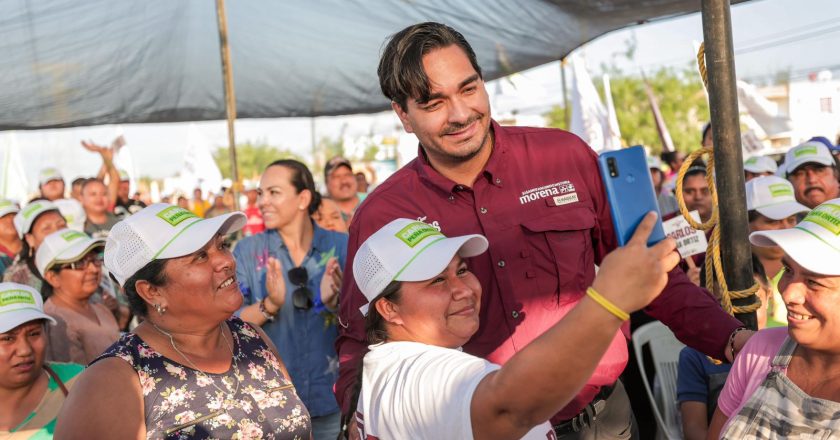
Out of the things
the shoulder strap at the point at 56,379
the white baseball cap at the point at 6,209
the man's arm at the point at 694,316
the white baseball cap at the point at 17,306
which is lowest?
the shoulder strap at the point at 56,379

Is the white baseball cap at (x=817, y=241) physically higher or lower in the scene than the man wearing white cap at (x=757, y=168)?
lower

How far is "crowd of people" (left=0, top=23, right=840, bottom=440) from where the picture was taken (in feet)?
5.85

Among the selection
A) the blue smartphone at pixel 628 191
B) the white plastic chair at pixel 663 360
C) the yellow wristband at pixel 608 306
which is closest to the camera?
the yellow wristband at pixel 608 306

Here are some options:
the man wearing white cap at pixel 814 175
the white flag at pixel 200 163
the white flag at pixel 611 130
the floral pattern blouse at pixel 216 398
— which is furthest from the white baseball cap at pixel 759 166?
the white flag at pixel 200 163

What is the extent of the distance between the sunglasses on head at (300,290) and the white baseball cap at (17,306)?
141cm

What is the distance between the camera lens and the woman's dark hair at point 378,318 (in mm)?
2334

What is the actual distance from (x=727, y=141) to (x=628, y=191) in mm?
915

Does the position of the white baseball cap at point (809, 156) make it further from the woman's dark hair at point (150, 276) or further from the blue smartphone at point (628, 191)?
the woman's dark hair at point (150, 276)

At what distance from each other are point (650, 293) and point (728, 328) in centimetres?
134

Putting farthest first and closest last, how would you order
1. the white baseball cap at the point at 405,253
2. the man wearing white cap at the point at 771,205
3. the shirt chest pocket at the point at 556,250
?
the man wearing white cap at the point at 771,205, the shirt chest pocket at the point at 556,250, the white baseball cap at the point at 405,253

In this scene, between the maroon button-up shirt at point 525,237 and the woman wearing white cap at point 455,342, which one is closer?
the woman wearing white cap at point 455,342

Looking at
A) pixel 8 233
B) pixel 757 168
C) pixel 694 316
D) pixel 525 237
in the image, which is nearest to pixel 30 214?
pixel 8 233

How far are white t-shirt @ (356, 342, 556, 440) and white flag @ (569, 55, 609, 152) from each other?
829cm

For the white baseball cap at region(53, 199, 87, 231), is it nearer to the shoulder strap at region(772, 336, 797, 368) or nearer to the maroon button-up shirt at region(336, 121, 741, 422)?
the maroon button-up shirt at region(336, 121, 741, 422)
